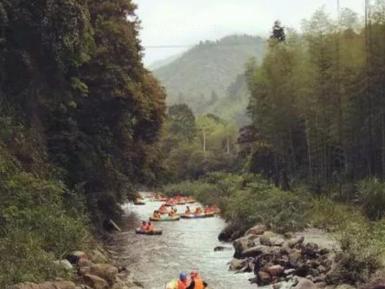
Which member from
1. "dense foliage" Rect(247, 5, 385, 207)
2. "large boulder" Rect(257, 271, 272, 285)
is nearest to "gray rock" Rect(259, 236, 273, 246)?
"large boulder" Rect(257, 271, 272, 285)

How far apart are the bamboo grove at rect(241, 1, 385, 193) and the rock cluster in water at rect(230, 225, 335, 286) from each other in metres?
7.47

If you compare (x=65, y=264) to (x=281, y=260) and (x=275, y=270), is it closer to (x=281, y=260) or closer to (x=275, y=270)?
(x=275, y=270)

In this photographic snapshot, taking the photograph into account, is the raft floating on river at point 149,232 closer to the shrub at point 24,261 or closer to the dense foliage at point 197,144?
the shrub at point 24,261

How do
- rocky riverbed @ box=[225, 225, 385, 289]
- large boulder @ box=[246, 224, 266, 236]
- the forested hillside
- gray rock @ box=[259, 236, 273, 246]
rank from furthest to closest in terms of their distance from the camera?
large boulder @ box=[246, 224, 266, 236]
gray rock @ box=[259, 236, 273, 246]
the forested hillside
rocky riverbed @ box=[225, 225, 385, 289]

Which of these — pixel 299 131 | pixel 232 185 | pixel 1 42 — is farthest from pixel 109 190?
pixel 232 185

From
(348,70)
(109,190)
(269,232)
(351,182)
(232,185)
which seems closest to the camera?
(269,232)

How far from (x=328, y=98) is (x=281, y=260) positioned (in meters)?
11.7

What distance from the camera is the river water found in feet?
52.3

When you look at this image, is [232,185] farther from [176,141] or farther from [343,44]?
[176,141]

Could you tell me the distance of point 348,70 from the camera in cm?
2455

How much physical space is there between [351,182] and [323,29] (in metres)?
6.59

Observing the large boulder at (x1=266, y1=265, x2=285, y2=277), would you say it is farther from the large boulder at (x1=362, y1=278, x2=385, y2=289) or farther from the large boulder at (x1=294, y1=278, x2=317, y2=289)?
the large boulder at (x1=362, y1=278, x2=385, y2=289)

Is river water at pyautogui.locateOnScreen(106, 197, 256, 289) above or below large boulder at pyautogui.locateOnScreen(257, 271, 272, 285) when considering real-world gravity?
below

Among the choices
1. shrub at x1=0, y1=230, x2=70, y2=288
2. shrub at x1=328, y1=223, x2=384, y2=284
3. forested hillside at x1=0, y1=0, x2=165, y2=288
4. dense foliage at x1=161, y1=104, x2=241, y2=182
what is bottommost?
dense foliage at x1=161, y1=104, x2=241, y2=182
